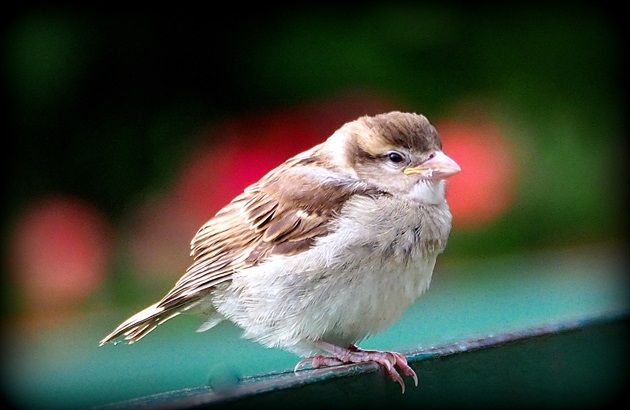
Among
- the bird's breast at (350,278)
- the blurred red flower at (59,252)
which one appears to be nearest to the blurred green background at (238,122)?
the blurred red flower at (59,252)

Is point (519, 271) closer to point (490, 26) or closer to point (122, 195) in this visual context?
point (490, 26)

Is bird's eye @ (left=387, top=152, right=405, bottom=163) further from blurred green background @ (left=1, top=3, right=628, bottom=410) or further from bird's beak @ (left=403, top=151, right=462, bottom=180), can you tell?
blurred green background @ (left=1, top=3, right=628, bottom=410)

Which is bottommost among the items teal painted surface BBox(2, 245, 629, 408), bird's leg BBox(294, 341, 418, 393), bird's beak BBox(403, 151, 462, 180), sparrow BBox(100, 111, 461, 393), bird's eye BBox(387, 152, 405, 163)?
teal painted surface BBox(2, 245, 629, 408)

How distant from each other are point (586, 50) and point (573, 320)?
1653 millimetres

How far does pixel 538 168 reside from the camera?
8.85 feet

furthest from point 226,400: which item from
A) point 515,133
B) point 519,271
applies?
point 515,133

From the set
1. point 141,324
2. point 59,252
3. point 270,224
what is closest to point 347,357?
point 270,224

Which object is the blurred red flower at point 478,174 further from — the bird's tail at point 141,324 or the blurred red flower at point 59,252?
the bird's tail at point 141,324

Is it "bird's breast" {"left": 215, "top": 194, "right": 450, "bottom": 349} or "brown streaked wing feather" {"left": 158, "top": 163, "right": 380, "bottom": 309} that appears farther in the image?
"brown streaked wing feather" {"left": 158, "top": 163, "right": 380, "bottom": 309}

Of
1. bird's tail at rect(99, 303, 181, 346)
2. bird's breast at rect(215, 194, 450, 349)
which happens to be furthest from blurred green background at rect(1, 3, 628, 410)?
bird's breast at rect(215, 194, 450, 349)

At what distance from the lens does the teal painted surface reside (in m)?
1.61

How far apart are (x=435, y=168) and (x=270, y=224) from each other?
0.97ft

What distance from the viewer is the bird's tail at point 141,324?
1.61 meters

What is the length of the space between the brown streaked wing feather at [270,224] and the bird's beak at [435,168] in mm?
80
